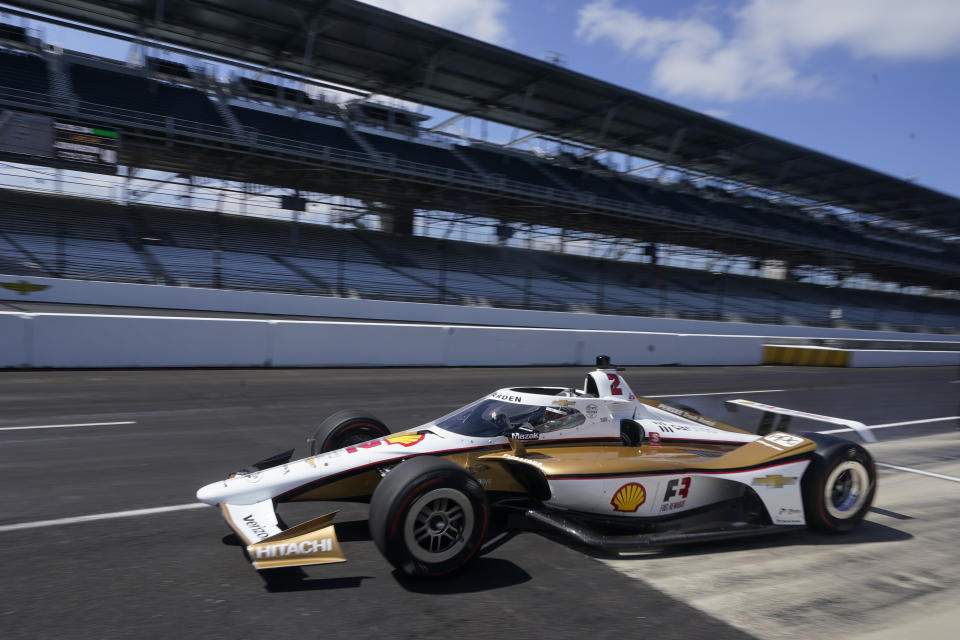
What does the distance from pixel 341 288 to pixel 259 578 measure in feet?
77.0

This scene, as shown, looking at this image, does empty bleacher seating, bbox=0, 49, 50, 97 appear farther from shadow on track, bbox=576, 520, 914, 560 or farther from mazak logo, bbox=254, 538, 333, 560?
shadow on track, bbox=576, 520, 914, 560

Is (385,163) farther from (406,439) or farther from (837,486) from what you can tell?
(837,486)

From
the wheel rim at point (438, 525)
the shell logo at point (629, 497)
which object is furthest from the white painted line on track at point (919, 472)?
the wheel rim at point (438, 525)

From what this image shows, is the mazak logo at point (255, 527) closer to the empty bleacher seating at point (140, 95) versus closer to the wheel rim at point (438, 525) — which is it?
the wheel rim at point (438, 525)

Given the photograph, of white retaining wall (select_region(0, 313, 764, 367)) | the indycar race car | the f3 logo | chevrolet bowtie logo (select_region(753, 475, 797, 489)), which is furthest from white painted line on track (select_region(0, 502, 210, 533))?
white retaining wall (select_region(0, 313, 764, 367))

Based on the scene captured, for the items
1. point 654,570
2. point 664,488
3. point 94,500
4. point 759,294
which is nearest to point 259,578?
point 94,500

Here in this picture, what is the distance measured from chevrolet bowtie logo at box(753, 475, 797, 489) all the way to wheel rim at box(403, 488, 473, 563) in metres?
2.33

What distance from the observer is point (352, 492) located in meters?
4.52

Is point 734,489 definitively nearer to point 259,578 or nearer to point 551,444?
point 551,444

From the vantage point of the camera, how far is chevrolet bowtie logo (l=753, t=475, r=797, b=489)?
4.95 meters

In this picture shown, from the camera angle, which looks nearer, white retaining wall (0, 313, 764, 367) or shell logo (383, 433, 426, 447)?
shell logo (383, 433, 426, 447)

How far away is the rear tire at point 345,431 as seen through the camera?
546 cm

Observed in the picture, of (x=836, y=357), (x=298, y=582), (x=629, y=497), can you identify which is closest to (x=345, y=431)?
(x=298, y=582)

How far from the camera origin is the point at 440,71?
32344mm
